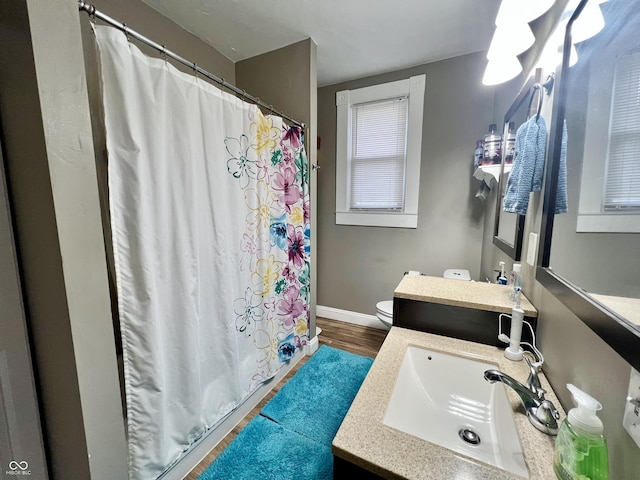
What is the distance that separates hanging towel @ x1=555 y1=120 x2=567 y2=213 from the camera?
29.7 inches

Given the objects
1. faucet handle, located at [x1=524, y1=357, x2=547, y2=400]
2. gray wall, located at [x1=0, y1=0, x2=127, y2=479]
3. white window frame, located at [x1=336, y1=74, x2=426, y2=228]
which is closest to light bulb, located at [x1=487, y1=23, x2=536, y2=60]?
white window frame, located at [x1=336, y1=74, x2=426, y2=228]

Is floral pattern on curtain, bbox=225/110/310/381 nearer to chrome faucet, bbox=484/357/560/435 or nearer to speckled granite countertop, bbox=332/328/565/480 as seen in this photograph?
speckled granite countertop, bbox=332/328/565/480

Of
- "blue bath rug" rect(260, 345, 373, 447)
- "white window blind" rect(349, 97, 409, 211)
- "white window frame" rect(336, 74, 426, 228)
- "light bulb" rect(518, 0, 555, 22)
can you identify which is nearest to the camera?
"light bulb" rect(518, 0, 555, 22)

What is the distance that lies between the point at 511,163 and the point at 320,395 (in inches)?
71.6

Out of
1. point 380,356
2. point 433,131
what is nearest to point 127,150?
point 380,356

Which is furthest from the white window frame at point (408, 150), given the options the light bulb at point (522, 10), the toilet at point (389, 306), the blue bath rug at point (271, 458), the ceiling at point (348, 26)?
the blue bath rug at point (271, 458)

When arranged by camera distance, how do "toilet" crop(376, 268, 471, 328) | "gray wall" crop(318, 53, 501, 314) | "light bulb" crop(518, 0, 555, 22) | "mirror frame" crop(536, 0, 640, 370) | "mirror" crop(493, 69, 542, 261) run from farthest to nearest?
1. "gray wall" crop(318, 53, 501, 314)
2. "toilet" crop(376, 268, 471, 328)
3. "mirror" crop(493, 69, 542, 261)
4. "light bulb" crop(518, 0, 555, 22)
5. "mirror frame" crop(536, 0, 640, 370)

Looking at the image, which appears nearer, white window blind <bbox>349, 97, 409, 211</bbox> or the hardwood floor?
the hardwood floor

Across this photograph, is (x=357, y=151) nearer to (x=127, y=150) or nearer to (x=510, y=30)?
(x=510, y=30)

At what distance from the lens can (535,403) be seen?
2.20ft

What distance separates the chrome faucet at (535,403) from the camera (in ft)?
2.07

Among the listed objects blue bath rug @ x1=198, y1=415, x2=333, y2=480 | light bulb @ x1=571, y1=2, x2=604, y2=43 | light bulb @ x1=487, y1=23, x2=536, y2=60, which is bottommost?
blue bath rug @ x1=198, y1=415, x2=333, y2=480

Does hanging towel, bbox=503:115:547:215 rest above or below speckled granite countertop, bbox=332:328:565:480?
above

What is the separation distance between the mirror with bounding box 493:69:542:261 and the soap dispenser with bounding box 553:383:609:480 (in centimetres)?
86
